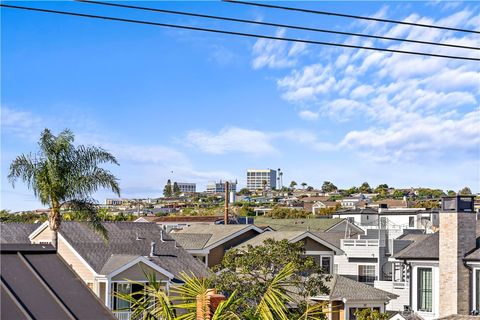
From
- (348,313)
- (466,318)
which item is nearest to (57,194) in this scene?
(348,313)

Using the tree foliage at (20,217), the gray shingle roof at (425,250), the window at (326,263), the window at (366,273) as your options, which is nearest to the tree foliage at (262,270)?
the gray shingle roof at (425,250)

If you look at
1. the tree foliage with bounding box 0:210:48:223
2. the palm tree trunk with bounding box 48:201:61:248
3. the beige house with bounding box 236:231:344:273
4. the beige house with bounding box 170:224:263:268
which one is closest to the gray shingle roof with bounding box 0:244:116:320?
the palm tree trunk with bounding box 48:201:61:248

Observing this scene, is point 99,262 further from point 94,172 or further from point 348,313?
point 348,313

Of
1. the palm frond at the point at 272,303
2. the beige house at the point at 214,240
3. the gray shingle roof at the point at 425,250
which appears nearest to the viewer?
the palm frond at the point at 272,303

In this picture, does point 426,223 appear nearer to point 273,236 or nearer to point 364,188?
point 273,236

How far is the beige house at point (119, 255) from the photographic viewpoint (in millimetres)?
31844

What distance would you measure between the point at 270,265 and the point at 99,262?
28.4ft

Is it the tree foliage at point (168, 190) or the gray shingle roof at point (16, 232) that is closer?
the gray shingle roof at point (16, 232)

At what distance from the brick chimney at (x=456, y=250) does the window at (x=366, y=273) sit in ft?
55.4

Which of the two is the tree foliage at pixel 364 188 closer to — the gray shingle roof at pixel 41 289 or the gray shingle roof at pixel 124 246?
the gray shingle roof at pixel 124 246

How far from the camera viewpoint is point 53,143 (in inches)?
1141

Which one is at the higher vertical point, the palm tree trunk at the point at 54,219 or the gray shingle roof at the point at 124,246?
the palm tree trunk at the point at 54,219

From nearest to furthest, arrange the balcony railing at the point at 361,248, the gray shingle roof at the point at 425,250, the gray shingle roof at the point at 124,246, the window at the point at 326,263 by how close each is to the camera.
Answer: the gray shingle roof at the point at 425,250 < the gray shingle roof at the point at 124,246 < the window at the point at 326,263 < the balcony railing at the point at 361,248

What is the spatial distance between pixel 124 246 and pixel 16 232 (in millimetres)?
6197
